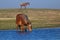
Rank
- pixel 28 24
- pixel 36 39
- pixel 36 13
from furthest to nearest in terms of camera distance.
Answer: pixel 36 13 < pixel 28 24 < pixel 36 39

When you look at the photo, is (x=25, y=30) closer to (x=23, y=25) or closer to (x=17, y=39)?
(x=23, y=25)

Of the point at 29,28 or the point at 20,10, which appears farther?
the point at 20,10

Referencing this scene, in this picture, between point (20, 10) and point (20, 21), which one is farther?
point (20, 10)

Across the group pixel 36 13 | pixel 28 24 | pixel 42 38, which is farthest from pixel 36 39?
pixel 36 13

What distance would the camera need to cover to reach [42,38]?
1434cm

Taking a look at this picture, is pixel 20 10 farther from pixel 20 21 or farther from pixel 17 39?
pixel 17 39

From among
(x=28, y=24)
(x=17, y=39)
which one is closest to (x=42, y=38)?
(x=17, y=39)

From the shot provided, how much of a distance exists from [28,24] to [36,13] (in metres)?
19.9

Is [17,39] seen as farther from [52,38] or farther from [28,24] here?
[28,24]

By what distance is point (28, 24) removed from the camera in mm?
17828

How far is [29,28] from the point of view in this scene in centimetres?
1791

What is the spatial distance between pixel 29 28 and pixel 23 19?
86 centimetres

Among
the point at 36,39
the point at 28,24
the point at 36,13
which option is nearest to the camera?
the point at 36,39

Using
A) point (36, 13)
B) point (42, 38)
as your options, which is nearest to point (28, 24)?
point (42, 38)
